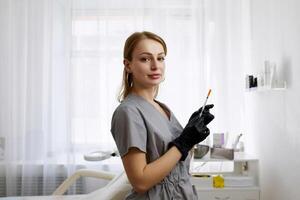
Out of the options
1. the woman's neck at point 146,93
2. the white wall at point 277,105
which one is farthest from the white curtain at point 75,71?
the woman's neck at point 146,93

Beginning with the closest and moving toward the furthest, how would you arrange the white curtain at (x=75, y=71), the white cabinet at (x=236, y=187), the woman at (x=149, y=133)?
1. the woman at (x=149, y=133)
2. the white cabinet at (x=236, y=187)
3. the white curtain at (x=75, y=71)

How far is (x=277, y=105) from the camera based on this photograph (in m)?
1.99

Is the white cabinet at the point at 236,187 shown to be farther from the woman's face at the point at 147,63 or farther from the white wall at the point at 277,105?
the woman's face at the point at 147,63

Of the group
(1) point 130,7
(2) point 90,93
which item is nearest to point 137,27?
(1) point 130,7

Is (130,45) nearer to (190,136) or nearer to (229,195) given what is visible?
(190,136)

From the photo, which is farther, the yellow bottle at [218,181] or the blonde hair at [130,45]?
the yellow bottle at [218,181]

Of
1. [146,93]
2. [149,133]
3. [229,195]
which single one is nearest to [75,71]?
[229,195]

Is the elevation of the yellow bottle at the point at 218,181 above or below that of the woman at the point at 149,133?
below

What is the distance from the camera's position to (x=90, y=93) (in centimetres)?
274

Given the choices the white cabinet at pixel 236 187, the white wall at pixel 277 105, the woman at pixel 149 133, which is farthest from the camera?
the white cabinet at pixel 236 187

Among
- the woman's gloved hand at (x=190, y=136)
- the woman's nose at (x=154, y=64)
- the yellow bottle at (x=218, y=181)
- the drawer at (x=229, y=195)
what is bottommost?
the drawer at (x=229, y=195)

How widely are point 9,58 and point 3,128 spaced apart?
59cm

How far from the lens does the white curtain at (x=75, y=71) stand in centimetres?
270

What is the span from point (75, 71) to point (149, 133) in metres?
1.92
